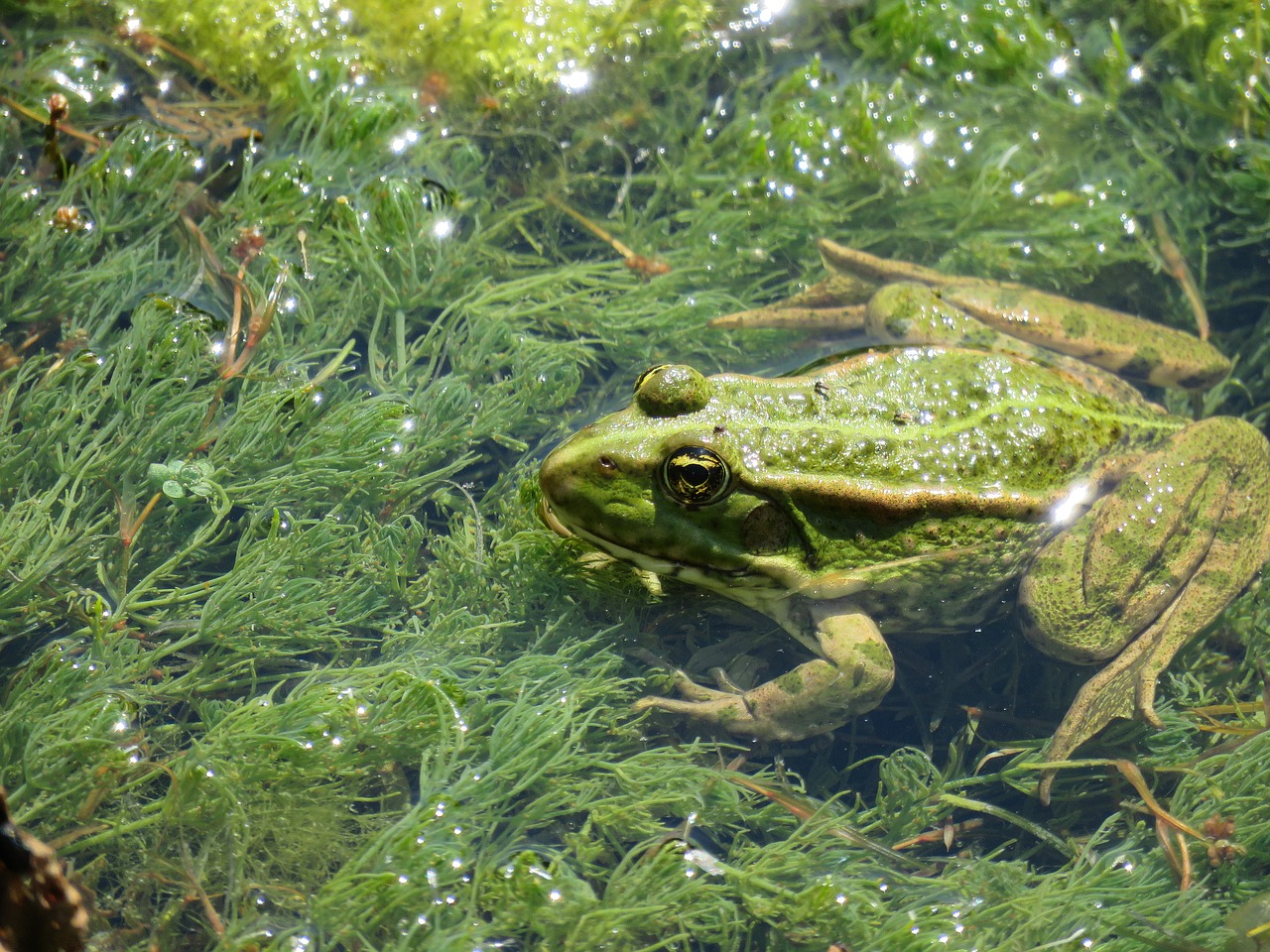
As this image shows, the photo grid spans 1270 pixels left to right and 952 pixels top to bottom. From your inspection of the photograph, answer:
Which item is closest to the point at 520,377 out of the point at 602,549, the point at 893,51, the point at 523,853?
the point at 602,549

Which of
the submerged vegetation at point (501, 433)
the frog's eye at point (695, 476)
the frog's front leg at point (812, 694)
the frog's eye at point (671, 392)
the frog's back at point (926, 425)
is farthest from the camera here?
the frog's front leg at point (812, 694)

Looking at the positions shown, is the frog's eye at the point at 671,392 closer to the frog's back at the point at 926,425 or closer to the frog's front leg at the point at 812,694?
the frog's back at the point at 926,425

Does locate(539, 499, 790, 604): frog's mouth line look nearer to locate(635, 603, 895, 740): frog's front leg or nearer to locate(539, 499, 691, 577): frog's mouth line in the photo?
locate(539, 499, 691, 577): frog's mouth line

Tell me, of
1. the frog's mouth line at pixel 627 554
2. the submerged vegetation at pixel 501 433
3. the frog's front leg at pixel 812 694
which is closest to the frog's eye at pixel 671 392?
the frog's mouth line at pixel 627 554

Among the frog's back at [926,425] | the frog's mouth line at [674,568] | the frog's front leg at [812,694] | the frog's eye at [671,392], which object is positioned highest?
the frog's eye at [671,392]

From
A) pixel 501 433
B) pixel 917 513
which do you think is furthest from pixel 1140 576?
pixel 501 433

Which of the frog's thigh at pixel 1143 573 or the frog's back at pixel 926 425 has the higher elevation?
the frog's back at pixel 926 425

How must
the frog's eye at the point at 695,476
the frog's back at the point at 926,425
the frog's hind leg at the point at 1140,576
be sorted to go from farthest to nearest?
the frog's hind leg at the point at 1140,576 < the frog's back at the point at 926,425 < the frog's eye at the point at 695,476

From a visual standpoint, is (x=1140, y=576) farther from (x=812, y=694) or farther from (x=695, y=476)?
(x=695, y=476)

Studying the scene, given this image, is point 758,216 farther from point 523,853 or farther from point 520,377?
point 523,853
